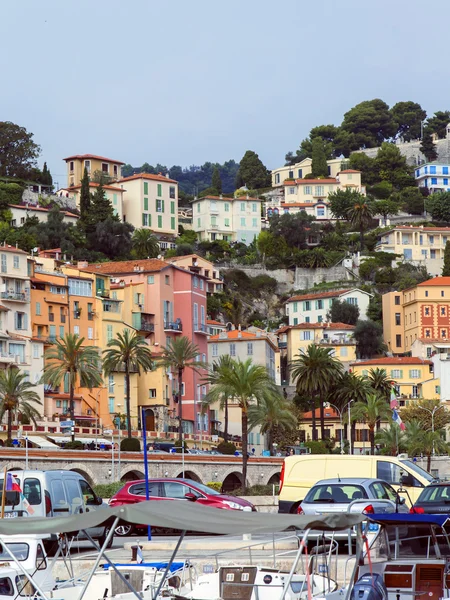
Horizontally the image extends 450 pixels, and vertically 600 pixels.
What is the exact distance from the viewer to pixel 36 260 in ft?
376

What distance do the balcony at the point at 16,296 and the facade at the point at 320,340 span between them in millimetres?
47500

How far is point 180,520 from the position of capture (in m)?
18.2

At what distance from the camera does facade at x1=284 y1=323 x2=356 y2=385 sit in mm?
147000

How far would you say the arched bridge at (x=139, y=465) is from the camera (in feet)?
229

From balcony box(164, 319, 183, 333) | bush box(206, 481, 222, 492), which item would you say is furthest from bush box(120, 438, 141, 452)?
balcony box(164, 319, 183, 333)

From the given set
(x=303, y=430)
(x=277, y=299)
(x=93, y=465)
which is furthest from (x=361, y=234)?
(x=93, y=465)

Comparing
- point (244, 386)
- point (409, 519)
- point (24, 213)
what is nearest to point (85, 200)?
point (24, 213)

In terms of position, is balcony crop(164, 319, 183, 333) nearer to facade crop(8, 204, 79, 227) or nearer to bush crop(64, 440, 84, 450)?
bush crop(64, 440, 84, 450)

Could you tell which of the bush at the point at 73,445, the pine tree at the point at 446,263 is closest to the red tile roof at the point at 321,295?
the pine tree at the point at 446,263

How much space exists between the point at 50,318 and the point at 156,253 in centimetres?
4953

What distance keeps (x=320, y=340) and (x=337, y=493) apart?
119 m

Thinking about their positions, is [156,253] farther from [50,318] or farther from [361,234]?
[50,318]

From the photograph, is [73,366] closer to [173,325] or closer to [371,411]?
[173,325]

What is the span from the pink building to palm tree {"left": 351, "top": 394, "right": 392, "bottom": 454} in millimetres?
13852
